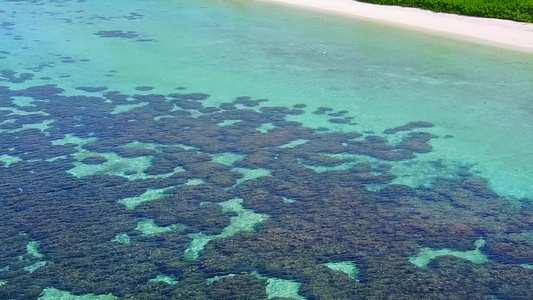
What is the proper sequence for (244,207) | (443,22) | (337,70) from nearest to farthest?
(244,207) < (337,70) < (443,22)

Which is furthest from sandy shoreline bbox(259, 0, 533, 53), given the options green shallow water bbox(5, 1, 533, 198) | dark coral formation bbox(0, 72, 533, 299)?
dark coral formation bbox(0, 72, 533, 299)

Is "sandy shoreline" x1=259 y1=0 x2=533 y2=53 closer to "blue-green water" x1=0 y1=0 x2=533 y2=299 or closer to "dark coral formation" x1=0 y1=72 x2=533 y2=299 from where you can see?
"blue-green water" x1=0 y1=0 x2=533 y2=299

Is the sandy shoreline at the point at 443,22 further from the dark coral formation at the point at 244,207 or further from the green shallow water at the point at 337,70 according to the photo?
the dark coral formation at the point at 244,207

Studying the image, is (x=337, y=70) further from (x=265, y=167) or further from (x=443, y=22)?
(x=265, y=167)

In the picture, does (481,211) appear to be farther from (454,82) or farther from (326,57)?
(326,57)

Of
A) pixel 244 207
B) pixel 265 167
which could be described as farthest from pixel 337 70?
pixel 244 207

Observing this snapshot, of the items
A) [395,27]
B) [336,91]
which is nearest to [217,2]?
[395,27]

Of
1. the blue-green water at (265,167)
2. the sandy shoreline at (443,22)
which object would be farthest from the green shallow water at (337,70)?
the sandy shoreline at (443,22)
